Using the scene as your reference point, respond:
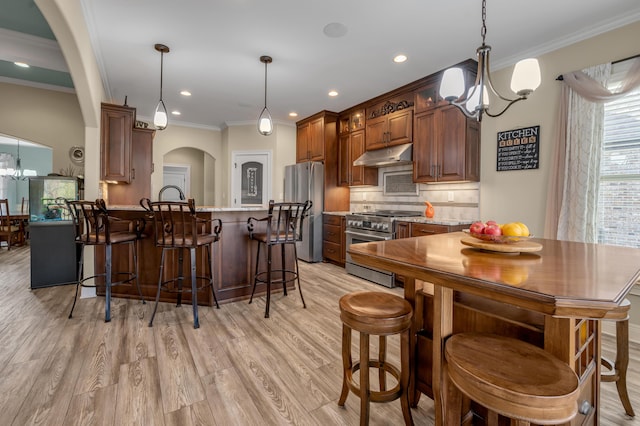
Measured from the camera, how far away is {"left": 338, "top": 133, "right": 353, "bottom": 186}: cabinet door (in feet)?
17.6

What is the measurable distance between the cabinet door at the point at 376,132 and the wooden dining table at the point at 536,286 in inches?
→ 129

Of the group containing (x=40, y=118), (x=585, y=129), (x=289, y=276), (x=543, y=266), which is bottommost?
(x=289, y=276)

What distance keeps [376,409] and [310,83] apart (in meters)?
3.93

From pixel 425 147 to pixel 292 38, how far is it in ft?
7.00

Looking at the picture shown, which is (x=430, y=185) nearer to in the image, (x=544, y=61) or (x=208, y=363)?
(x=544, y=61)

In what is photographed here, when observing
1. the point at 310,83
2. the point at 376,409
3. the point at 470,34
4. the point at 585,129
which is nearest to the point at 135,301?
the point at 376,409

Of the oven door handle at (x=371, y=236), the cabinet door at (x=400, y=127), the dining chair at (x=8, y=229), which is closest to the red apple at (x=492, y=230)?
the oven door handle at (x=371, y=236)

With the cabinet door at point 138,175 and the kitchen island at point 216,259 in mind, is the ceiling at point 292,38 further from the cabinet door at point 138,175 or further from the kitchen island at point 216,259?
the kitchen island at point 216,259

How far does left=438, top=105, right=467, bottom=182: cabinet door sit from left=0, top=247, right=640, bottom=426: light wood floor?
2.15 meters

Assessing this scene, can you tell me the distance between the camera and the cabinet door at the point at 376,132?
4633 mm

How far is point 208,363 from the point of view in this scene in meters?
2.08

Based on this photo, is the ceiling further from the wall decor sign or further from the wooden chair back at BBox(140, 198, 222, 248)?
the wooden chair back at BBox(140, 198, 222, 248)

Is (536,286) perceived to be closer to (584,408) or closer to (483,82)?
(584,408)

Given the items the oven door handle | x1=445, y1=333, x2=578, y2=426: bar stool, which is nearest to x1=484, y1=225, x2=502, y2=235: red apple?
x1=445, y1=333, x2=578, y2=426: bar stool
